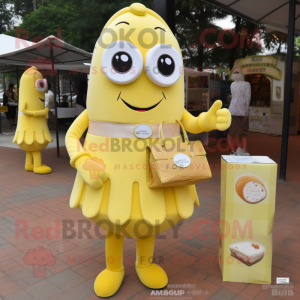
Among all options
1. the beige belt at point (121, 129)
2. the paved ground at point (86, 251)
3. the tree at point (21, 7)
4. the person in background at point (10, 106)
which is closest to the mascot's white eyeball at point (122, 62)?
the beige belt at point (121, 129)

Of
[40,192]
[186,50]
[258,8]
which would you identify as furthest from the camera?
[186,50]

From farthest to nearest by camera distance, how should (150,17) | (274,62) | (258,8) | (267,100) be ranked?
(267,100) → (274,62) → (258,8) → (150,17)

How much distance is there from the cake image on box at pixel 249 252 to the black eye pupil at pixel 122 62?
1830 millimetres

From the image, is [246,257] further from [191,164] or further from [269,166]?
[191,164]

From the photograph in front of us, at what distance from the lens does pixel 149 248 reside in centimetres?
306

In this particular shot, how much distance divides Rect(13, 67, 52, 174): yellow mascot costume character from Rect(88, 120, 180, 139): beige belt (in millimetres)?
4622

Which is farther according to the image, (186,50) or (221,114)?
(186,50)

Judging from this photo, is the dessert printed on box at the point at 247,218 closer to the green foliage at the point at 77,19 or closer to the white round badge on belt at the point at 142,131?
the white round badge on belt at the point at 142,131

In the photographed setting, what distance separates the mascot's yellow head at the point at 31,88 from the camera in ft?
22.5

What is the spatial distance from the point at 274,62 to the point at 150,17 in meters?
10.4

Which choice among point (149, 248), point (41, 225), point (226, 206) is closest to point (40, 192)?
point (41, 225)

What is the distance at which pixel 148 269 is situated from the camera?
3051 mm

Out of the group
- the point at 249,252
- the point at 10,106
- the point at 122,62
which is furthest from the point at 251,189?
the point at 10,106

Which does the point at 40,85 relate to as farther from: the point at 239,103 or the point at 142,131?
the point at 142,131
